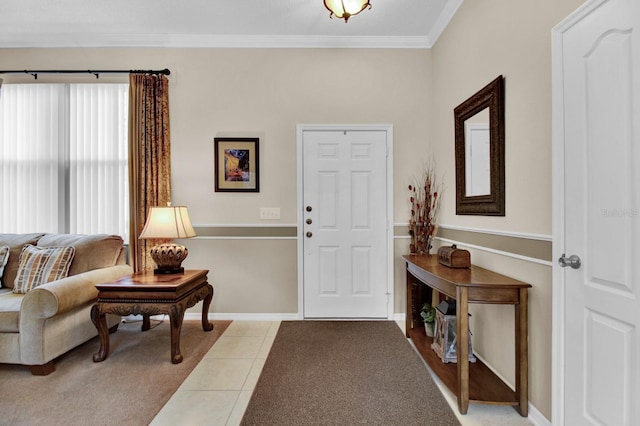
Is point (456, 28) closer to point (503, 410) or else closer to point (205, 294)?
point (503, 410)

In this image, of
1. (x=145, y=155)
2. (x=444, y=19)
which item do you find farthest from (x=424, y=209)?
(x=145, y=155)

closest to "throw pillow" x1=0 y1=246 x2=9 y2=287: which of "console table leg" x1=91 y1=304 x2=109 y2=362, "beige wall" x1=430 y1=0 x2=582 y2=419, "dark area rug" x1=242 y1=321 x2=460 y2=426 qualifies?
"console table leg" x1=91 y1=304 x2=109 y2=362

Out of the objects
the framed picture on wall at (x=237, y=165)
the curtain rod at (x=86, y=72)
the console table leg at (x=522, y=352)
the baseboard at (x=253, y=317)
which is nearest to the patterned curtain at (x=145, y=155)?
the curtain rod at (x=86, y=72)

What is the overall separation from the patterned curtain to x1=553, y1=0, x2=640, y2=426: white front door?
3.17 m

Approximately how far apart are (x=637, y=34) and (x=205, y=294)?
306 cm

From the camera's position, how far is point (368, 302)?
10.4 feet

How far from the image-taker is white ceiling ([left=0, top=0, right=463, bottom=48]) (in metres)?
2.63

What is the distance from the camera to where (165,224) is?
2.55 m

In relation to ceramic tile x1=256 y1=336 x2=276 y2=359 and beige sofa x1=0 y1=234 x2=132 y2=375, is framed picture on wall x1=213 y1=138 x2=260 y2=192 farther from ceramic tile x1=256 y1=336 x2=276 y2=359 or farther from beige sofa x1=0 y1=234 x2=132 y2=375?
ceramic tile x1=256 y1=336 x2=276 y2=359

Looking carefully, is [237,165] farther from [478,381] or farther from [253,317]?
[478,381]

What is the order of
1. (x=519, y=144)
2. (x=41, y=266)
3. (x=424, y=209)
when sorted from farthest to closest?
(x=424, y=209) < (x=41, y=266) < (x=519, y=144)

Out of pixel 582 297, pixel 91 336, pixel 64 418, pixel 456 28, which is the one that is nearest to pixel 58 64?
pixel 91 336

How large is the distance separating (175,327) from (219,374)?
47 cm

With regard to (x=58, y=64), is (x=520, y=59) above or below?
below
